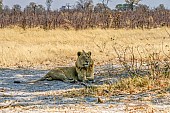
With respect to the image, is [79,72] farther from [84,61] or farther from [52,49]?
[52,49]

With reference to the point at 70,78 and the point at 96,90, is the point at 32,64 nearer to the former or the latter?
the point at 70,78

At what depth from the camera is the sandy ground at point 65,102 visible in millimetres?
7066

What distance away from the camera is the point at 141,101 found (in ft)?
25.6

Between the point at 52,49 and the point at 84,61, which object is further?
the point at 52,49

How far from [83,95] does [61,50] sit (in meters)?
10.8

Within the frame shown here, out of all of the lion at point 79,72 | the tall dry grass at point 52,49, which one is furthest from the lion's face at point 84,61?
the tall dry grass at point 52,49

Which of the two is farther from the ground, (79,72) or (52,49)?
(52,49)

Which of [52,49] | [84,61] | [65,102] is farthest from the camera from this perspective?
[52,49]

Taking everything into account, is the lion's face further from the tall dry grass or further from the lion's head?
the tall dry grass

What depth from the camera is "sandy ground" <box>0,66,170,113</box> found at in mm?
7066

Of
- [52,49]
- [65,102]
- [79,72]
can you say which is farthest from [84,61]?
[52,49]

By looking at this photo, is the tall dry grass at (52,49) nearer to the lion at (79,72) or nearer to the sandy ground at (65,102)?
the lion at (79,72)

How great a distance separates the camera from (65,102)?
26.4 feet

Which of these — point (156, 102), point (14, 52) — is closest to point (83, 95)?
point (156, 102)
